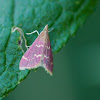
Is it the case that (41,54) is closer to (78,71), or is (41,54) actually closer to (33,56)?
(33,56)

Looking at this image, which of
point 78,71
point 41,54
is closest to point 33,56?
point 41,54

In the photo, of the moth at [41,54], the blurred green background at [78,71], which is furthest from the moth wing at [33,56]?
the blurred green background at [78,71]

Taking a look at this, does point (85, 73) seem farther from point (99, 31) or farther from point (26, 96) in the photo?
point (26, 96)

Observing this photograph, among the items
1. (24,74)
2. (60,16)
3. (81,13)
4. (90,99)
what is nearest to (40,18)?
(60,16)

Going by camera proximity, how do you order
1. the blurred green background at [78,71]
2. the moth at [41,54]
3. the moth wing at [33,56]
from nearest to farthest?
the moth wing at [33,56], the moth at [41,54], the blurred green background at [78,71]

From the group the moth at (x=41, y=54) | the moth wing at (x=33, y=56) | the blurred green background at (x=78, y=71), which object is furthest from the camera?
the blurred green background at (x=78, y=71)

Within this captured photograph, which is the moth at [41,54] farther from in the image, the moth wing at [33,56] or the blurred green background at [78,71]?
the blurred green background at [78,71]

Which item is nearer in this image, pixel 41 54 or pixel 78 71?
pixel 41 54
